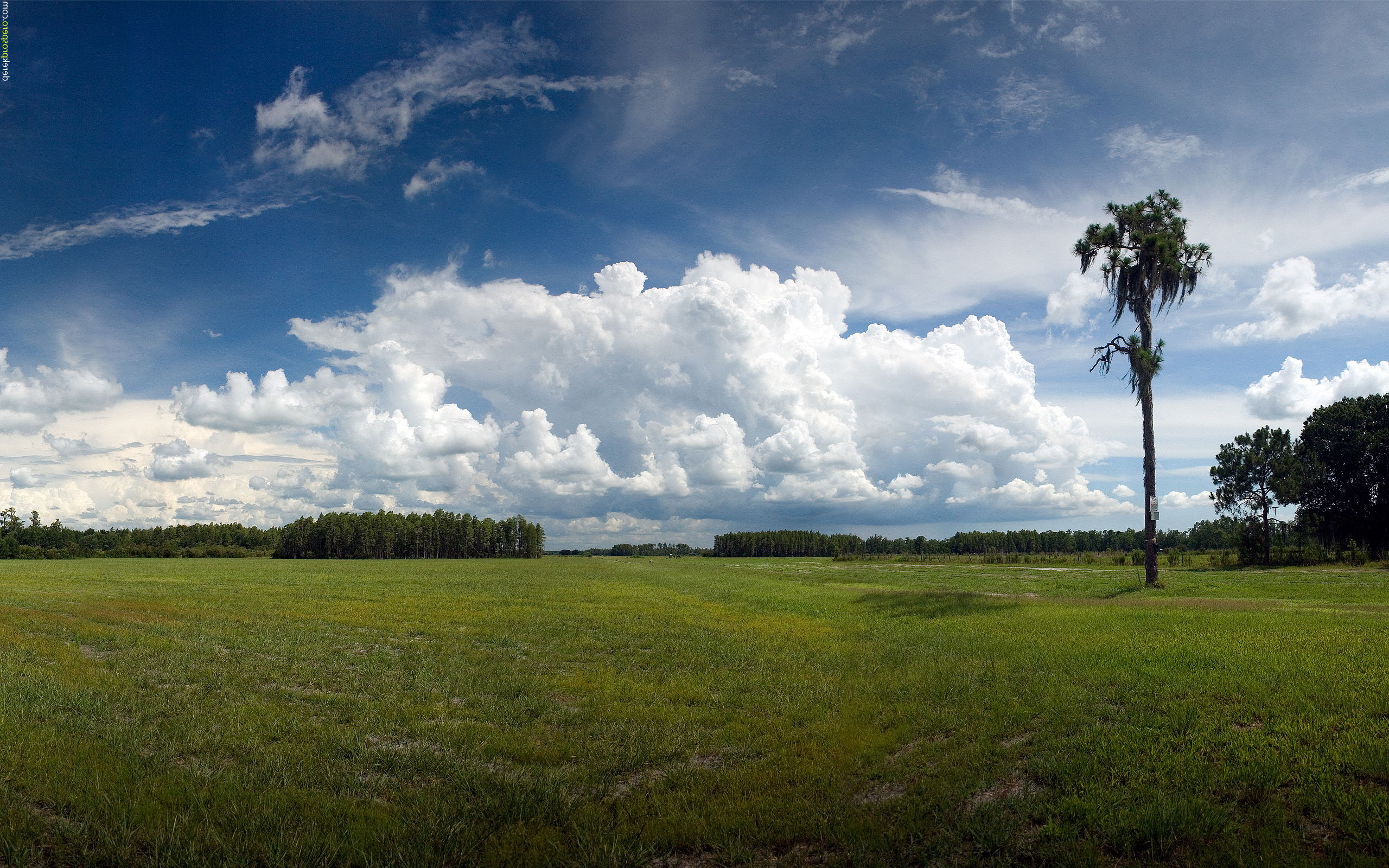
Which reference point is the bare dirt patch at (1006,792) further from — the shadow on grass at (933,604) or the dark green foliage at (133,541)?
the dark green foliage at (133,541)

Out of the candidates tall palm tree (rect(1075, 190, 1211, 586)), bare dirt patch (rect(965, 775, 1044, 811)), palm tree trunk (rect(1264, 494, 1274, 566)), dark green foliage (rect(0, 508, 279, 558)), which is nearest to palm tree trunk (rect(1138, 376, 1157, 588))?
tall palm tree (rect(1075, 190, 1211, 586))

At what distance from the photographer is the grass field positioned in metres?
5.86

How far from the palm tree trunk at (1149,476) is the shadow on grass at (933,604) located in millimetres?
8494

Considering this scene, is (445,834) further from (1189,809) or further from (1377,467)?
(1377,467)

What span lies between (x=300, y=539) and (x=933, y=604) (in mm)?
176667

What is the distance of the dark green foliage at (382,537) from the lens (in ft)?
542

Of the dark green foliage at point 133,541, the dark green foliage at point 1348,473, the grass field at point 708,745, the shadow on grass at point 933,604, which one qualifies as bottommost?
the dark green foliage at point 133,541

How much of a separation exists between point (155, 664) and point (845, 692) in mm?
13686

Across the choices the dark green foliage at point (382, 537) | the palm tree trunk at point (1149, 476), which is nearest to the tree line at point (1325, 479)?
the palm tree trunk at point (1149, 476)

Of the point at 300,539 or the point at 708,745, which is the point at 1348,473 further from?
the point at 300,539

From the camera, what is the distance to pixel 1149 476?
1171 inches

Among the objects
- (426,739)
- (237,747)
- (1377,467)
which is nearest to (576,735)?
(426,739)

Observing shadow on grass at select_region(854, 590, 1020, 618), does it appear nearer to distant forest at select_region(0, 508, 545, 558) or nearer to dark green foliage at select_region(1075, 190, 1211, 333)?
dark green foliage at select_region(1075, 190, 1211, 333)

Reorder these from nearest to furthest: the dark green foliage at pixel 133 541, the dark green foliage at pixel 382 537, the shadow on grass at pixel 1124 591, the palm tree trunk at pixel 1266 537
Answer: the shadow on grass at pixel 1124 591, the palm tree trunk at pixel 1266 537, the dark green foliage at pixel 133 541, the dark green foliage at pixel 382 537
